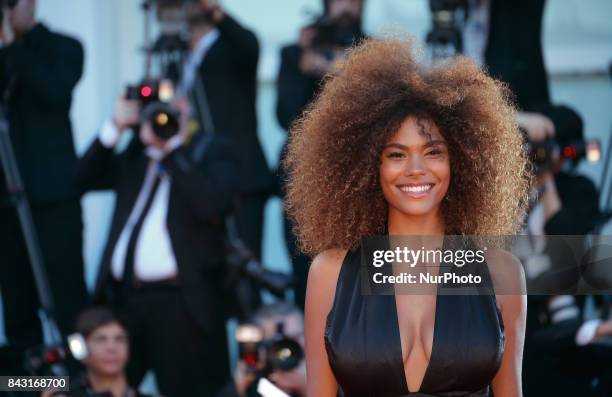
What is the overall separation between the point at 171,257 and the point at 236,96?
943mm

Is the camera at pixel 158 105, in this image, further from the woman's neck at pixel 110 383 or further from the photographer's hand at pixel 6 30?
the woman's neck at pixel 110 383

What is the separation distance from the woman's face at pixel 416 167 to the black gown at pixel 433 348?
0.24 metres

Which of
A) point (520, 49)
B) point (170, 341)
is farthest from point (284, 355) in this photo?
point (520, 49)

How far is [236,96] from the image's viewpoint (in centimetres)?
494

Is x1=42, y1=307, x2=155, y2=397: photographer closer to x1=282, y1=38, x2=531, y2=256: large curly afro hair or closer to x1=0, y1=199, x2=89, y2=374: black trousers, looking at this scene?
x1=0, y1=199, x2=89, y2=374: black trousers

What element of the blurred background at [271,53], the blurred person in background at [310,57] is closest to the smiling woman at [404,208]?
the blurred person in background at [310,57]

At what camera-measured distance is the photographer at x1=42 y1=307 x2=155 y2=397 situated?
4059 millimetres

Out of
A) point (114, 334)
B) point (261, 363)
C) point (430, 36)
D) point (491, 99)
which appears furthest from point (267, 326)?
point (491, 99)

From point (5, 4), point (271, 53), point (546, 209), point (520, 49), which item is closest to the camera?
point (546, 209)

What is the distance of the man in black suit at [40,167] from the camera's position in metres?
4.54

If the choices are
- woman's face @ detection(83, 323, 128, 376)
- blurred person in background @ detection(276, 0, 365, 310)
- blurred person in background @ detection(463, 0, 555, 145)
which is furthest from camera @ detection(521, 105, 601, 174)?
woman's face @ detection(83, 323, 128, 376)

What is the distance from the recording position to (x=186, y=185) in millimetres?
4266

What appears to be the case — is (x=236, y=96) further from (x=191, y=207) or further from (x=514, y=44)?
(x=514, y=44)

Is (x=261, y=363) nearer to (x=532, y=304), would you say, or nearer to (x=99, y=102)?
(x=532, y=304)
